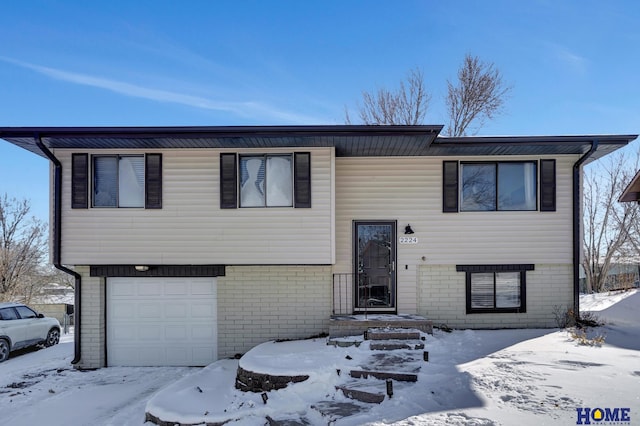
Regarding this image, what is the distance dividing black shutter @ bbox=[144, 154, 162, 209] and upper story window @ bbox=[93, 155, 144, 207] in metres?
0.17

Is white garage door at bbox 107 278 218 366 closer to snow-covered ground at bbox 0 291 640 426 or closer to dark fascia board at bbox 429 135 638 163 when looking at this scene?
snow-covered ground at bbox 0 291 640 426

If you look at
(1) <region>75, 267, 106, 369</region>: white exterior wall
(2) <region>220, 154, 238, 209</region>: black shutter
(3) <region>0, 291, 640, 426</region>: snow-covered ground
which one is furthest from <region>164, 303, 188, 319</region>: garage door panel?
(2) <region>220, 154, 238, 209</region>: black shutter

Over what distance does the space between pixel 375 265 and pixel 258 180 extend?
3.17 metres

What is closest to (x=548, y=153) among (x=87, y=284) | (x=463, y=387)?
(x=463, y=387)

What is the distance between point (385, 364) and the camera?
5.60 meters

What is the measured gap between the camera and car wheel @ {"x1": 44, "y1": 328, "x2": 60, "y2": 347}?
36.2ft

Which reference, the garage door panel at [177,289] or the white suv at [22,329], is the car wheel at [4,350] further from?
the garage door panel at [177,289]

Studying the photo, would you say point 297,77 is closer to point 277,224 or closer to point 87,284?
point 277,224

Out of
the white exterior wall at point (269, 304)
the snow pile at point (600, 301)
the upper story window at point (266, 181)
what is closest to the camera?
the upper story window at point (266, 181)

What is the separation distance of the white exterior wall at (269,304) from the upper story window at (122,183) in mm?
2496

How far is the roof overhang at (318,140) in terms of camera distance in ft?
23.2

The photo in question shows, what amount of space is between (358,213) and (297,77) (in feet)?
26.8

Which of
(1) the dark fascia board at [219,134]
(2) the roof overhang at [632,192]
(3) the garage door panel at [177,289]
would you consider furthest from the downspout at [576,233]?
(3) the garage door panel at [177,289]

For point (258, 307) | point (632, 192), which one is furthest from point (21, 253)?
point (632, 192)
